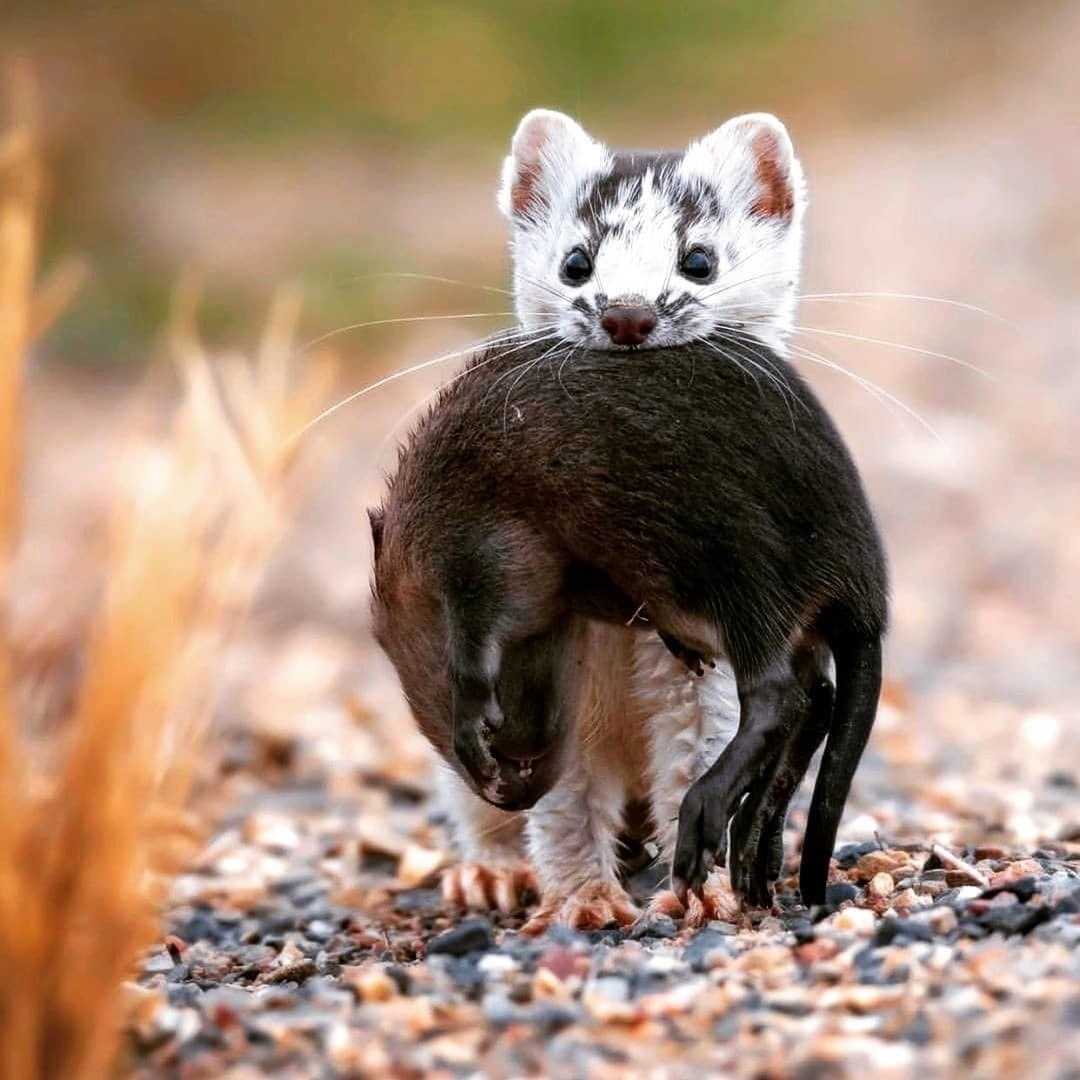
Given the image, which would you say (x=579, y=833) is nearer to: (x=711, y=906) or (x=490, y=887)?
(x=490, y=887)

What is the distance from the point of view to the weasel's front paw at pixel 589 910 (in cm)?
507

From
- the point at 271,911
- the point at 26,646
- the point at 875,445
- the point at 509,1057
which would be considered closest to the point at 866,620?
the point at 509,1057

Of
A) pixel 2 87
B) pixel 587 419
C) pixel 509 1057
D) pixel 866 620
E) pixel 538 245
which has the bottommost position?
pixel 509 1057

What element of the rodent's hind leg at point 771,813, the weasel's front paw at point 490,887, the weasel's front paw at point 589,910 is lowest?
the weasel's front paw at point 490,887

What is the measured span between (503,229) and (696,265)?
11480mm

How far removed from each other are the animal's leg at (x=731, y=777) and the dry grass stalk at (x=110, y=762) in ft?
4.14

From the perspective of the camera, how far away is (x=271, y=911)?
5.93 m

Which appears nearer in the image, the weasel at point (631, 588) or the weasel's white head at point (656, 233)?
the weasel at point (631, 588)

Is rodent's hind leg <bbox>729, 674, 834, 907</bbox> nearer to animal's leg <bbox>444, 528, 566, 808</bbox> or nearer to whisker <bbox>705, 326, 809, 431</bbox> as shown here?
animal's leg <bbox>444, 528, 566, 808</bbox>

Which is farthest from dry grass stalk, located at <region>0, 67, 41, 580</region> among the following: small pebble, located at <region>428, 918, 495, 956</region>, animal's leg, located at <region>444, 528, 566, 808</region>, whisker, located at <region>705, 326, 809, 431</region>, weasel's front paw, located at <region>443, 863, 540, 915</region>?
weasel's front paw, located at <region>443, 863, 540, 915</region>

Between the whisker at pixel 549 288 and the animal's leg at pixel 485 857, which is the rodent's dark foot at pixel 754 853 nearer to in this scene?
the animal's leg at pixel 485 857

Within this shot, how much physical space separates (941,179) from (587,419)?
41.7 ft

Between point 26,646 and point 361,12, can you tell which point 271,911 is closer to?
point 26,646

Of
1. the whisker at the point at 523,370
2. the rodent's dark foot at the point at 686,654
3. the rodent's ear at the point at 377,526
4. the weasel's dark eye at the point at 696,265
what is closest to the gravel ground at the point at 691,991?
the rodent's dark foot at the point at 686,654
